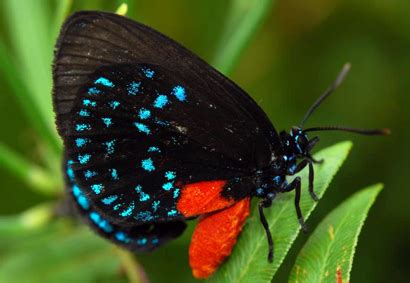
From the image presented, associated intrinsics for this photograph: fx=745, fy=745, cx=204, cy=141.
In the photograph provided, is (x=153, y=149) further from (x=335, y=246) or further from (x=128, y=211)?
(x=335, y=246)

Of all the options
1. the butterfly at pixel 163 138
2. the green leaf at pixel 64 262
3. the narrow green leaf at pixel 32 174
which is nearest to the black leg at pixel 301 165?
the butterfly at pixel 163 138

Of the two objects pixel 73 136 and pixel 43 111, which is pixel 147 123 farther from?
pixel 43 111

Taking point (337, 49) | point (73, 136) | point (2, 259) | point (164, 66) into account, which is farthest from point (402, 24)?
point (2, 259)

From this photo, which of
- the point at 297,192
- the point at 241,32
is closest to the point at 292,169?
the point at 297,192

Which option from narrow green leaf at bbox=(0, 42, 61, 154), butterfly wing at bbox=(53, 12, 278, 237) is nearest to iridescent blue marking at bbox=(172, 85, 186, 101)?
butterfly wing at bbox=(53, 12, 278, 237)

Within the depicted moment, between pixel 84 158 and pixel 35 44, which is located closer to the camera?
pixel 84 158

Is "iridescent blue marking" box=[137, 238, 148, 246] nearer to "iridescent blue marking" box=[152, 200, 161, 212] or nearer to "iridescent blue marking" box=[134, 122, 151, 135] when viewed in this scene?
"iridescent blue marking" box=[152, 200, 161, 212]
